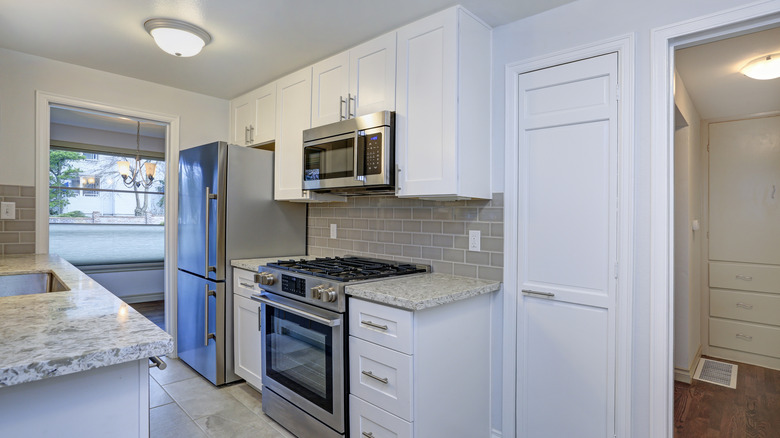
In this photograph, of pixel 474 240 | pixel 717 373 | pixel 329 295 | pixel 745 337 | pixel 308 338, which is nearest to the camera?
pixel 329 295

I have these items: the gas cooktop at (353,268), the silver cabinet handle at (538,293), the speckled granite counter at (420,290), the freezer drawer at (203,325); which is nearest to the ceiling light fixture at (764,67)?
the silver cabinet handle at (538,293)

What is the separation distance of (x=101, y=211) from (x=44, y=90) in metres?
2.74

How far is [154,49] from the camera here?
2.64 metres

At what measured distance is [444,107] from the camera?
202cm

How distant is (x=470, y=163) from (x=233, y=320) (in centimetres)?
204

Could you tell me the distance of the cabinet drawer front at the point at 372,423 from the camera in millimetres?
1727

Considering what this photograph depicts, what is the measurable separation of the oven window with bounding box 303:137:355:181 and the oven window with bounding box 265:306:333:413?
87cm

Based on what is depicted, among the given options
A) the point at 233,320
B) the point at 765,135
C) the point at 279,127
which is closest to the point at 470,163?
the point at 279,127

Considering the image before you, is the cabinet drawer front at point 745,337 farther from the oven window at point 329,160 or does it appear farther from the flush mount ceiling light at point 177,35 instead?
the flush mount ceiling light at point 177,35

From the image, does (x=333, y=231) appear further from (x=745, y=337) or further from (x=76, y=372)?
(x=745, y=337)

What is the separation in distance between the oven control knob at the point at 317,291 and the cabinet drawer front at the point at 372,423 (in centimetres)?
50

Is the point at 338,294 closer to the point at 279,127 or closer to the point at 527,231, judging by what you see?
the point at 527,231

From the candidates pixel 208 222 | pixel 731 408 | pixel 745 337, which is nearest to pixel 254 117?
pixel 208 222

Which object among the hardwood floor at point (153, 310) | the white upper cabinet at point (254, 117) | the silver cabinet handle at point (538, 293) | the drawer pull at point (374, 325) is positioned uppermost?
the white upper cabinet at point (254, 117)
